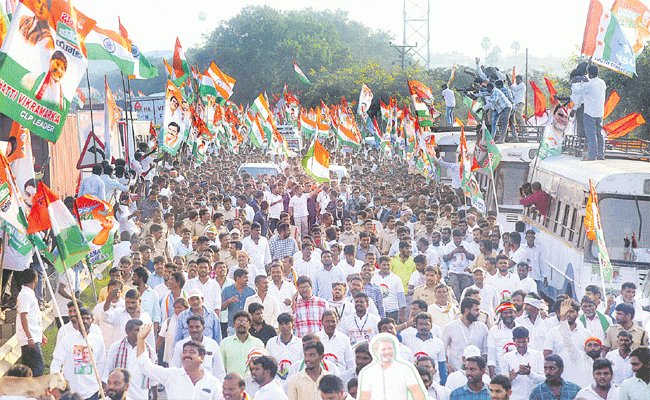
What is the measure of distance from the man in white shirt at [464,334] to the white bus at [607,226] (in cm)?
292

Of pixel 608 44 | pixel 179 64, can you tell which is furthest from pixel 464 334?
pixel 179 64

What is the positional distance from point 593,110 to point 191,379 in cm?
1015

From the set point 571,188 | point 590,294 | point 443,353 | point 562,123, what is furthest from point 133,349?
point 562,123

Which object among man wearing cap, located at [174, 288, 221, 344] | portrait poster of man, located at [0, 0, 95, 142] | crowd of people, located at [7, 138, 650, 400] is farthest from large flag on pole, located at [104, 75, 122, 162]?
man wearing cap, located at [174, 288, 221, 344]

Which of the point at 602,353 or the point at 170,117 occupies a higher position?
the point at 170,117

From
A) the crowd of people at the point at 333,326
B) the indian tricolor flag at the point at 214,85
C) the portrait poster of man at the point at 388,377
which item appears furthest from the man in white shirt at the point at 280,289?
the indian tricolor flag at the point at 214,85

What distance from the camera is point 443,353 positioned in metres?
10.1

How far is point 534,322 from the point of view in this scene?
10812mm

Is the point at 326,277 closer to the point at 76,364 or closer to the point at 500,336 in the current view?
the point at 500,336

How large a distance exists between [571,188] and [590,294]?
13.7ft

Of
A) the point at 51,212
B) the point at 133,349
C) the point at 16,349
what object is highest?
the point at 51,212

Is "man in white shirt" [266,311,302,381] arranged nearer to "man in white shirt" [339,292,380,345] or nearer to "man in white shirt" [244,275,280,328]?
"man in white shirt" [339,292,380,345]

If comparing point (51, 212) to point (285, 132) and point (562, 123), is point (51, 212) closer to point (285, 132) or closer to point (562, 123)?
point (562, 123)

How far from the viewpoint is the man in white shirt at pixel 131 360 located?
30.2 feet
